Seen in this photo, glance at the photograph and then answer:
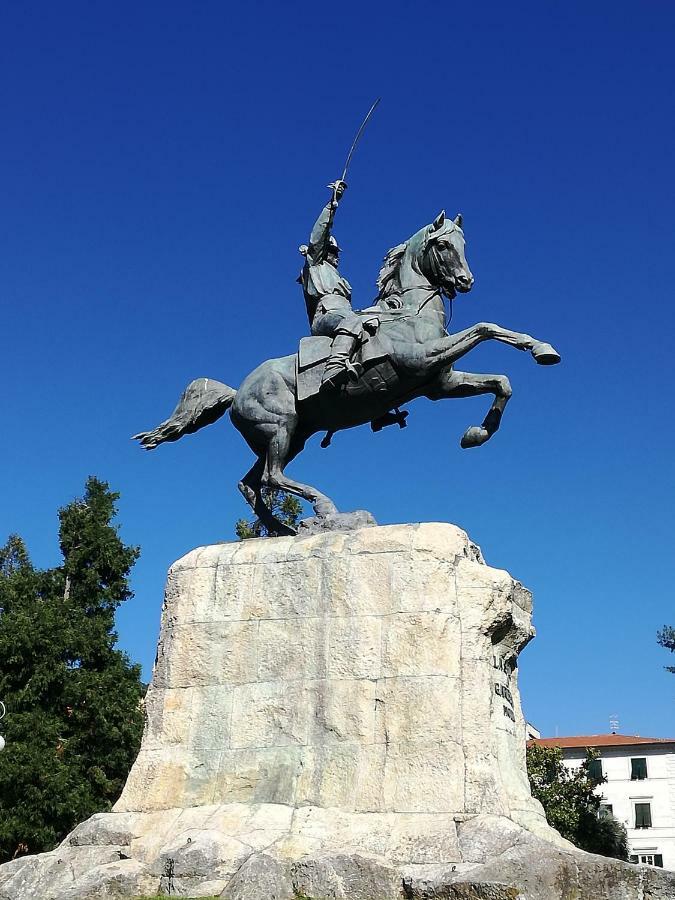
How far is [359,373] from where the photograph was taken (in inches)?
441

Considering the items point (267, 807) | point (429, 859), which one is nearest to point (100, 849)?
point (267, 807)

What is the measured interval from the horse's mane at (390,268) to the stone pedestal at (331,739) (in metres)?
3.29

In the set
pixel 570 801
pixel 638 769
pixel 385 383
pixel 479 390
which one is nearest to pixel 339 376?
pixel 385 383

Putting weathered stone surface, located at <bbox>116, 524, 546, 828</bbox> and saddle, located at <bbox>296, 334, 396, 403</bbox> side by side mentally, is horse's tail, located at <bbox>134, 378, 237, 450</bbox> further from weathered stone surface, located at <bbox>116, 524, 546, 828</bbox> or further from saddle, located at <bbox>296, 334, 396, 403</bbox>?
weathered stone surface, located at <bbox>116, 524, 546, 828</bbox>

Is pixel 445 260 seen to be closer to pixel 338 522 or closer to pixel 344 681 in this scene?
pixel 338 522

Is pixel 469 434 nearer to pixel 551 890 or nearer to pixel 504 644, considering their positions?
pixel 504 644

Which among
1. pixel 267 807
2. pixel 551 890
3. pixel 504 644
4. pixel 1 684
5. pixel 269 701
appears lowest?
pixel 551 890

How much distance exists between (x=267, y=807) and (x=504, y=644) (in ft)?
8.91

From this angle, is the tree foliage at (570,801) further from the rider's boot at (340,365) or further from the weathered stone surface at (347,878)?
the weathered stone surface at (347,878)

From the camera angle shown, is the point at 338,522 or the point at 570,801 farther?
the point at 570,801

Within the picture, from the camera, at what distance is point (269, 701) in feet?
32.1

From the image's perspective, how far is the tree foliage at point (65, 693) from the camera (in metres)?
22.3

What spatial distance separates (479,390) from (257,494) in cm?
276

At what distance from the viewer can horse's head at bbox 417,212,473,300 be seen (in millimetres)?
11531
